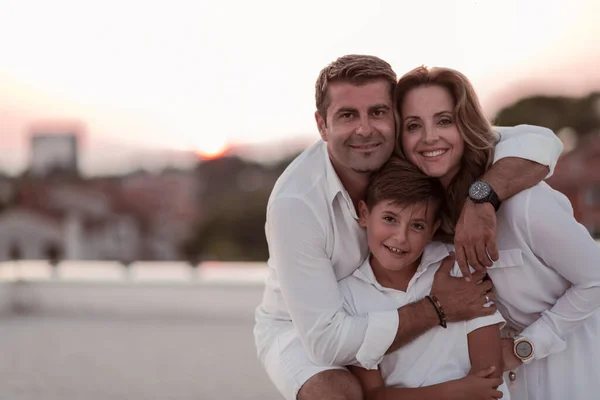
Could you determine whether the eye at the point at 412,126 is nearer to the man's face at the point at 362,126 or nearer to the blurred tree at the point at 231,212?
the man's face at the point at 362,126

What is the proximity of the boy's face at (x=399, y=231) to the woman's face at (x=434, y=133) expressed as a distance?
0.46 ft

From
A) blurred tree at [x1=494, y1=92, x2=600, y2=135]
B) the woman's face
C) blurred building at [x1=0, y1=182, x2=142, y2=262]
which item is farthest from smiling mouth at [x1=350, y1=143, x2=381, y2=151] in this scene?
blurred building at [x1=0, y1=182, x2=142, y2=262]

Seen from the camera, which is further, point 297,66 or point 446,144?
point 297,66

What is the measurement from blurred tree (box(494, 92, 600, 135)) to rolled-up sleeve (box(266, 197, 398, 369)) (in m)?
22.2

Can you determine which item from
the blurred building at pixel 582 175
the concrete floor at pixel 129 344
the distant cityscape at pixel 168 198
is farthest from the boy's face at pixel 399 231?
the blurred building at pixel 582 175

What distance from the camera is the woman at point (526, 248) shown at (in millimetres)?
2299

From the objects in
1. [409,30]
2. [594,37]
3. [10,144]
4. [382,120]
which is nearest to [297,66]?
[409,30]

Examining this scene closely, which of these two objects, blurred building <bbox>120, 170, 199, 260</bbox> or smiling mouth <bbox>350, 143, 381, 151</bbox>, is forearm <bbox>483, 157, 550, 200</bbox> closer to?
smiling mouth <bbox>350, 143, 381, 151</bbox>

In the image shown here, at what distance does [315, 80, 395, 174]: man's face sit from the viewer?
247 centimetres

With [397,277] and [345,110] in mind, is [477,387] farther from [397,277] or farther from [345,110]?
[345,110]

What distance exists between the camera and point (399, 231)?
7.73ft

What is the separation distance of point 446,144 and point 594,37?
20.2 m

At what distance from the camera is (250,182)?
26.2m

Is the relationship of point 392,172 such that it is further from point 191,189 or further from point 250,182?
point 191,189
